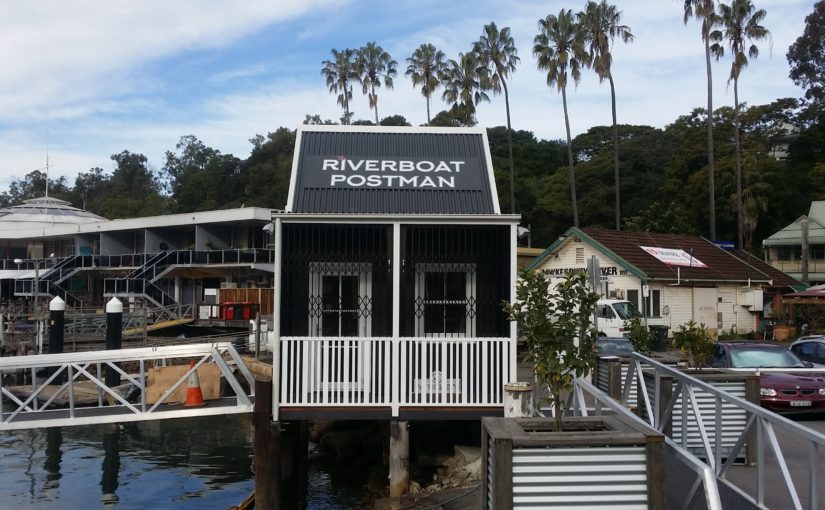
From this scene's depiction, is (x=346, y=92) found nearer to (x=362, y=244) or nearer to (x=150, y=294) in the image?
(x=150, y=294)

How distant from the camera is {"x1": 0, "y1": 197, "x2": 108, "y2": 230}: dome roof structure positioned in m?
60.4

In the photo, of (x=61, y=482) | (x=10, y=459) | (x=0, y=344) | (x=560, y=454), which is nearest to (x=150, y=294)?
(x=0, y=344)

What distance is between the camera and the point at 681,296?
112 ft

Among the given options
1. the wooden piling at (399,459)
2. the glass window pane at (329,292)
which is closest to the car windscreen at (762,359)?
the wooden piling at (399,459)

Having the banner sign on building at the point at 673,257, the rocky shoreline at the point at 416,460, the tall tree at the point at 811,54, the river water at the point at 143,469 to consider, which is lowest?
the river water at the point at 143,469

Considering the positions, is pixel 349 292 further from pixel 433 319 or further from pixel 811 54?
pixel 811 54

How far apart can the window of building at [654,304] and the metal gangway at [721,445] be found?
22.0 metres

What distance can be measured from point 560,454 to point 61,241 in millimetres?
59247

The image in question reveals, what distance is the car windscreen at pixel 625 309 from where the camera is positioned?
29734 mm

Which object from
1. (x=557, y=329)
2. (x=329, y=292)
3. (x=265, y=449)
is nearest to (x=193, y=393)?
(x=265, y=449)

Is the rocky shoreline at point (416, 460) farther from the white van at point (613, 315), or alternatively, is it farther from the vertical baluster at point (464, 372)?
the white van at point (613, 315)

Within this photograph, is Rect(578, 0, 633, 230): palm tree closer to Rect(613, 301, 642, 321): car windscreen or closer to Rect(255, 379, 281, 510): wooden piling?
Rect(613, 301, 642, 321): car windscreen

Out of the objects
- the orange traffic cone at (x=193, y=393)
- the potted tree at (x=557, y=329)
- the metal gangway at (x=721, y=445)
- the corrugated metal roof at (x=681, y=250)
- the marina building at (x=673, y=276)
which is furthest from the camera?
the corrugated metal roof at (x=681, y=250)

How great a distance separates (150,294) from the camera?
145 feet
